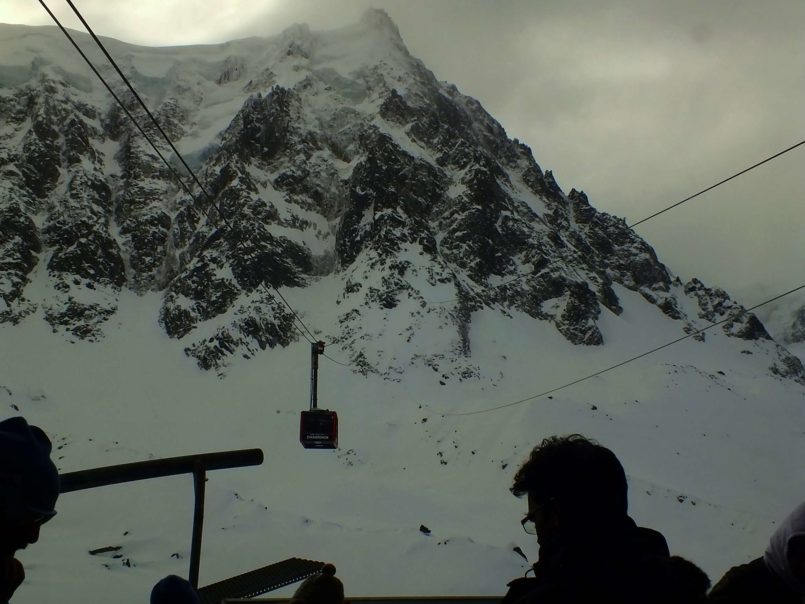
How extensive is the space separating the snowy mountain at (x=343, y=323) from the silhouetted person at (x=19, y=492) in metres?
12.5

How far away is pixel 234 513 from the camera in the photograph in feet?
72.5

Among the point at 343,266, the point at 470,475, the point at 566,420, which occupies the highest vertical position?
the point at 343,266

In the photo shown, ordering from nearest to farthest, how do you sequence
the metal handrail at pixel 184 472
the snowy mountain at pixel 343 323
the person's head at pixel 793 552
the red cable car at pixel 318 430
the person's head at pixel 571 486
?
the person's head at pixel 571 486, the person's head at pixel 793 552, the metal handrail at pixel 184 472, the red cable car at pixel 318 430, the snowy mountain at pixel 343 323

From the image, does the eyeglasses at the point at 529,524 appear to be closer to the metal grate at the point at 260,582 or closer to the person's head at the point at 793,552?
the person's head at the point at 793,552

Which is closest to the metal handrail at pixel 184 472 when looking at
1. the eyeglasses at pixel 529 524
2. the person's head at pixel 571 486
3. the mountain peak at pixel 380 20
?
the eyeglasses at pixel 529 524

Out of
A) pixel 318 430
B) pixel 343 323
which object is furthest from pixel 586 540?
pixel 343 323

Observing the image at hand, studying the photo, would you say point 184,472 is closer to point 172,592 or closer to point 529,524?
point 172,592

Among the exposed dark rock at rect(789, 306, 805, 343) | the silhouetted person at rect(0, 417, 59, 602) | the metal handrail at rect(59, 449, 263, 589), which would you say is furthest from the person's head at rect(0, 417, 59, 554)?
the exposed dark rock at rect(789, 306, 805, 343)

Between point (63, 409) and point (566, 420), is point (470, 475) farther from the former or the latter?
point (63, 409)

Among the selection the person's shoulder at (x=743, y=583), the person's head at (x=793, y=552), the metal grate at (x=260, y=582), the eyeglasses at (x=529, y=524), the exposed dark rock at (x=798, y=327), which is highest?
the exposed dark rock at (x=798, y=327)

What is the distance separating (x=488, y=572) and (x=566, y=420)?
21.6 meters

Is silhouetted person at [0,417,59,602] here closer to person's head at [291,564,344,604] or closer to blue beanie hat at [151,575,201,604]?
blue beanie hat at [151,575,201,604]

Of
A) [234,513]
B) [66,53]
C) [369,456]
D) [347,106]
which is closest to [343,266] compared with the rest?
[347,106]

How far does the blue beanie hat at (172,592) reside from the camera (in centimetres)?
266
